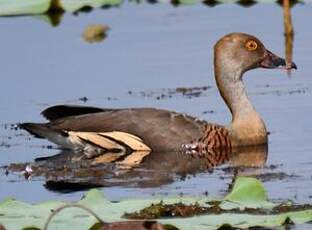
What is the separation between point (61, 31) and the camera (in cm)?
2072

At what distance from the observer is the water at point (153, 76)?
1278cm

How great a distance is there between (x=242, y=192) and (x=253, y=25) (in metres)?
9.44

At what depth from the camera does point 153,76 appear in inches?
669

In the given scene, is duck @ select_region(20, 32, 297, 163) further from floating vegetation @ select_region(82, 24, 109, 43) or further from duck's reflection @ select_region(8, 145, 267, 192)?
floating vegetation @ select_region(82, 24, 109, 43)

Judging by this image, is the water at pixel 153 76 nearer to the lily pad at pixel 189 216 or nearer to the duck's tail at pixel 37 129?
the duck's tail at pixel 37 129

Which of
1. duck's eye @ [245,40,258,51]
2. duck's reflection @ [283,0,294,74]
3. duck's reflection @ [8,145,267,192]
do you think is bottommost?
duck's reflection @ [8,145,267,192]

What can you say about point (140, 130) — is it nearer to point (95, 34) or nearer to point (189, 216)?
point (189, 216)

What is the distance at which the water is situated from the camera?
12.8 meters

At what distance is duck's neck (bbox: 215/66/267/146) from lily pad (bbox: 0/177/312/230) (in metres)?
3.86

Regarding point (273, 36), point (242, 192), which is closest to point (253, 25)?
point (273, 36)

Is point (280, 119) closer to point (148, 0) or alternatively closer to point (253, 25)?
point (253, 25)

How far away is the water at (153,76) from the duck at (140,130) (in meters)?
0.21

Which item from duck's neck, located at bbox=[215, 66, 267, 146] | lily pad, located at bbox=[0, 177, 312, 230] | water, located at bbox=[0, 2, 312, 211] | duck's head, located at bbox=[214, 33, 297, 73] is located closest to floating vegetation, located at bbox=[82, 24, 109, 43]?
water, located at bbox=[0, 2, 312, 211]

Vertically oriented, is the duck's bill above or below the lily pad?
above
